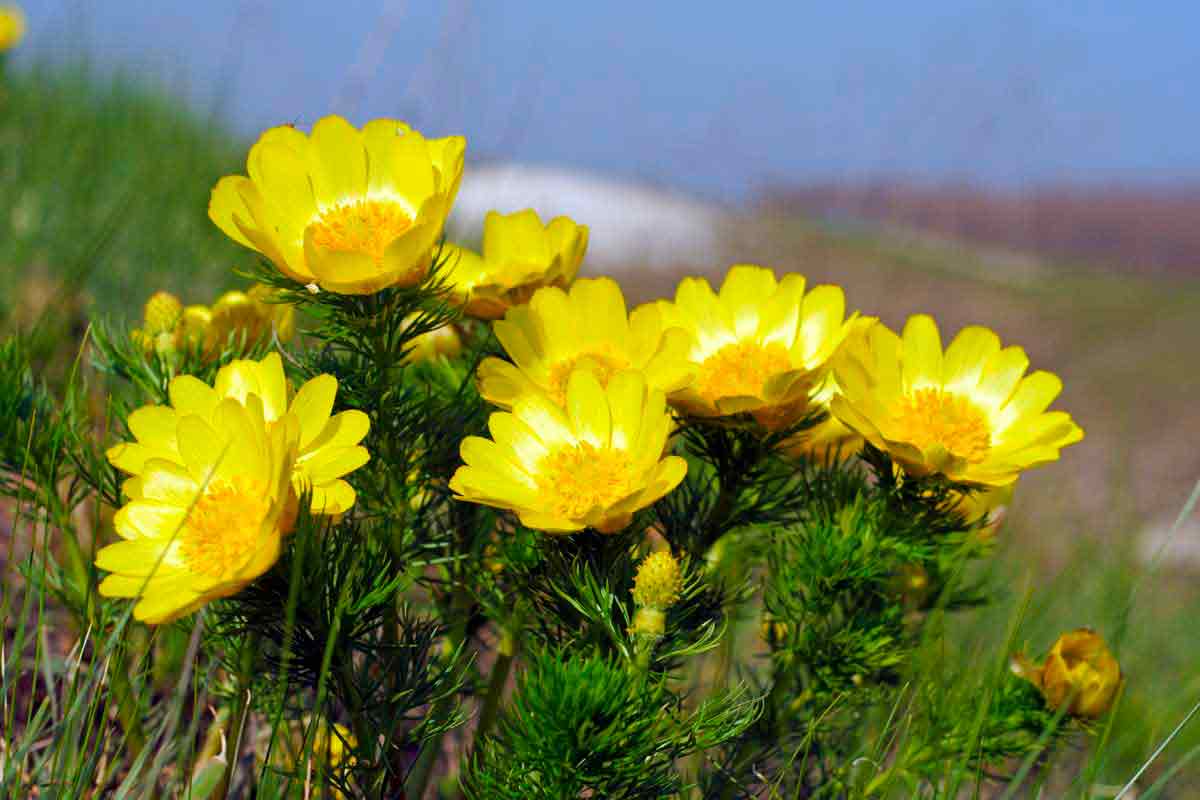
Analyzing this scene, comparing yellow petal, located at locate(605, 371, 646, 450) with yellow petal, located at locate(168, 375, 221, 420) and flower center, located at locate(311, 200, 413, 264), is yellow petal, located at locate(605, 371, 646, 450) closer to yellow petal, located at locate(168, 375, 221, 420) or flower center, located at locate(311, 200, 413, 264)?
flower center, located at locate(311, 200, 413, 264)

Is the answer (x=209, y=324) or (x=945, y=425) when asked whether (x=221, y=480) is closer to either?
(x=209, y=324)

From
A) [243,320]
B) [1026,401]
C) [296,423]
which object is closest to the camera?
[296,423]

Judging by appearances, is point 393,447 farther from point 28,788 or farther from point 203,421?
point 28,788

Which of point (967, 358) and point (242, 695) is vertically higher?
point (967, 358)

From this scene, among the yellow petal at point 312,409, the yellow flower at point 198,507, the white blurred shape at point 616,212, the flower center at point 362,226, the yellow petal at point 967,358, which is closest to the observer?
the yellow flower at point 198,507

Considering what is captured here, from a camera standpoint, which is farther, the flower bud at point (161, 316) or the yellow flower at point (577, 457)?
the flower bud at point (161, 316)

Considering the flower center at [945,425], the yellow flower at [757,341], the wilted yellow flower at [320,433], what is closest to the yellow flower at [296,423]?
the wilted yellow flower at [320,433]

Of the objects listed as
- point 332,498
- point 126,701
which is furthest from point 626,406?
point 126,701

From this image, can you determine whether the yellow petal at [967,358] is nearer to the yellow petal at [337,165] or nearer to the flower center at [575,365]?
the flower center at [575,365]

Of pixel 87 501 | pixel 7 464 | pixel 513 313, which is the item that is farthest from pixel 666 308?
pixel 87 501
